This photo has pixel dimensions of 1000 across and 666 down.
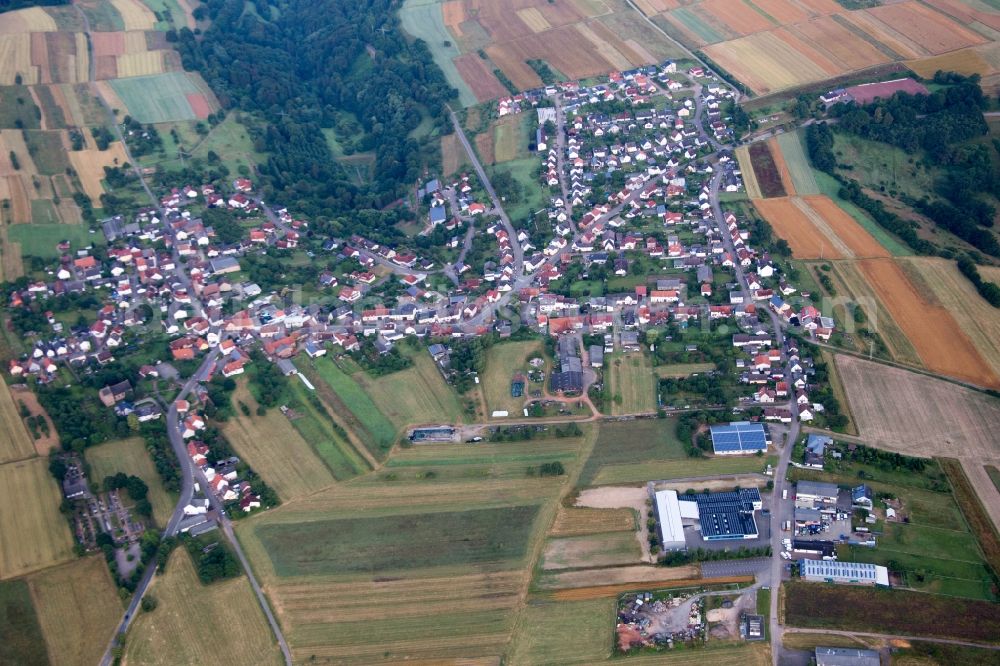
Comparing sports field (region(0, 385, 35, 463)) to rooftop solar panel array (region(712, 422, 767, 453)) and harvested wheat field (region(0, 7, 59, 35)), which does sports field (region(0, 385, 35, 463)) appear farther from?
harvested wheat field (region(0, 7, 59, 35))

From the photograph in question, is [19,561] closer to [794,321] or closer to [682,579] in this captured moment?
[682,579]

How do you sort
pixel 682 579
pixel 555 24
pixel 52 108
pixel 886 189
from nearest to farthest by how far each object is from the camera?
1. pixel 682 579
2. pixel 886 189
3. pixel 52 108
4. pixel 555 24

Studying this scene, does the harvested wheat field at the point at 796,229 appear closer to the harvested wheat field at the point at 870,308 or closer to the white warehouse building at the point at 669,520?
the harvested wheat field at the point at 870,308

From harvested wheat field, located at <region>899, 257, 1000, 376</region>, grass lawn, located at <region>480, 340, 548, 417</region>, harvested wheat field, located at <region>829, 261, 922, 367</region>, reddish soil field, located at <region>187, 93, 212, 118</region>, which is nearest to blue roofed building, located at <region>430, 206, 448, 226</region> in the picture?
grass lawn, located at <region>480, 340, 548, 417</region>

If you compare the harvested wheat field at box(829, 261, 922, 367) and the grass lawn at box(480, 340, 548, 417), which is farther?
the harvested wheat field at box(829, 261, 922, 367)

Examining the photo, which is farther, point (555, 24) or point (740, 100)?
point (555, 24)

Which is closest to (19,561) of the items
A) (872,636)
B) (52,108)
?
(872,636)
